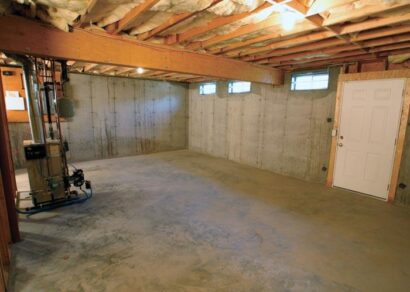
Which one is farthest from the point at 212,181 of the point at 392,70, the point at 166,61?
the point at 392,70

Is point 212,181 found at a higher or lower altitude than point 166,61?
lower

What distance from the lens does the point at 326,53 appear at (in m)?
3.34

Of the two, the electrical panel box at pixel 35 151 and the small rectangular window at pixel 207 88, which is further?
the small rectangular window at pixel 207 88

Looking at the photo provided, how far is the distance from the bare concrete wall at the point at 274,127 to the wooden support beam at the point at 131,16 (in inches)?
148

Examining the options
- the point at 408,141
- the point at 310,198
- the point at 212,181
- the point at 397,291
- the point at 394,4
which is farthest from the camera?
the point at 212,181

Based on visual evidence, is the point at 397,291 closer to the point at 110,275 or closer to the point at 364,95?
the point at 110,275

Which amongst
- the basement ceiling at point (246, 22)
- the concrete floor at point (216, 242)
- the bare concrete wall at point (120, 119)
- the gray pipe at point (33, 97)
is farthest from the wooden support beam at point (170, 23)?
the bare concrete wall at point (120, 119)

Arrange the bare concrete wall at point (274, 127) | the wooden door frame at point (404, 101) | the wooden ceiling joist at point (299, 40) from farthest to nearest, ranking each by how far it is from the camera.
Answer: the bare concrete wall at point (274, 127) < the wooden door frame at point (404, 101) < the wooden ceiling joist at point (299, 40)

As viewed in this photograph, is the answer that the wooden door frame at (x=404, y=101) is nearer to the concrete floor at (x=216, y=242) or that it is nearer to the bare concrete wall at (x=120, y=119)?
the concrete floor at (x=216, y=242)

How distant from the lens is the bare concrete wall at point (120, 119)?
5977 mm

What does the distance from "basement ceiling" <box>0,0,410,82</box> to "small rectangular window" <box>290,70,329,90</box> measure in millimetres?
979

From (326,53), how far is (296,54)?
44cm

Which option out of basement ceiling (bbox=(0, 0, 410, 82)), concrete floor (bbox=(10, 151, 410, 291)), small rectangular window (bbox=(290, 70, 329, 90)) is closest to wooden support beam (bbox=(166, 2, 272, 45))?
basement ceiling (bbox=(0, 0, 410, 82))

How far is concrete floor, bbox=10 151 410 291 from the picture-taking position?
200 cm
